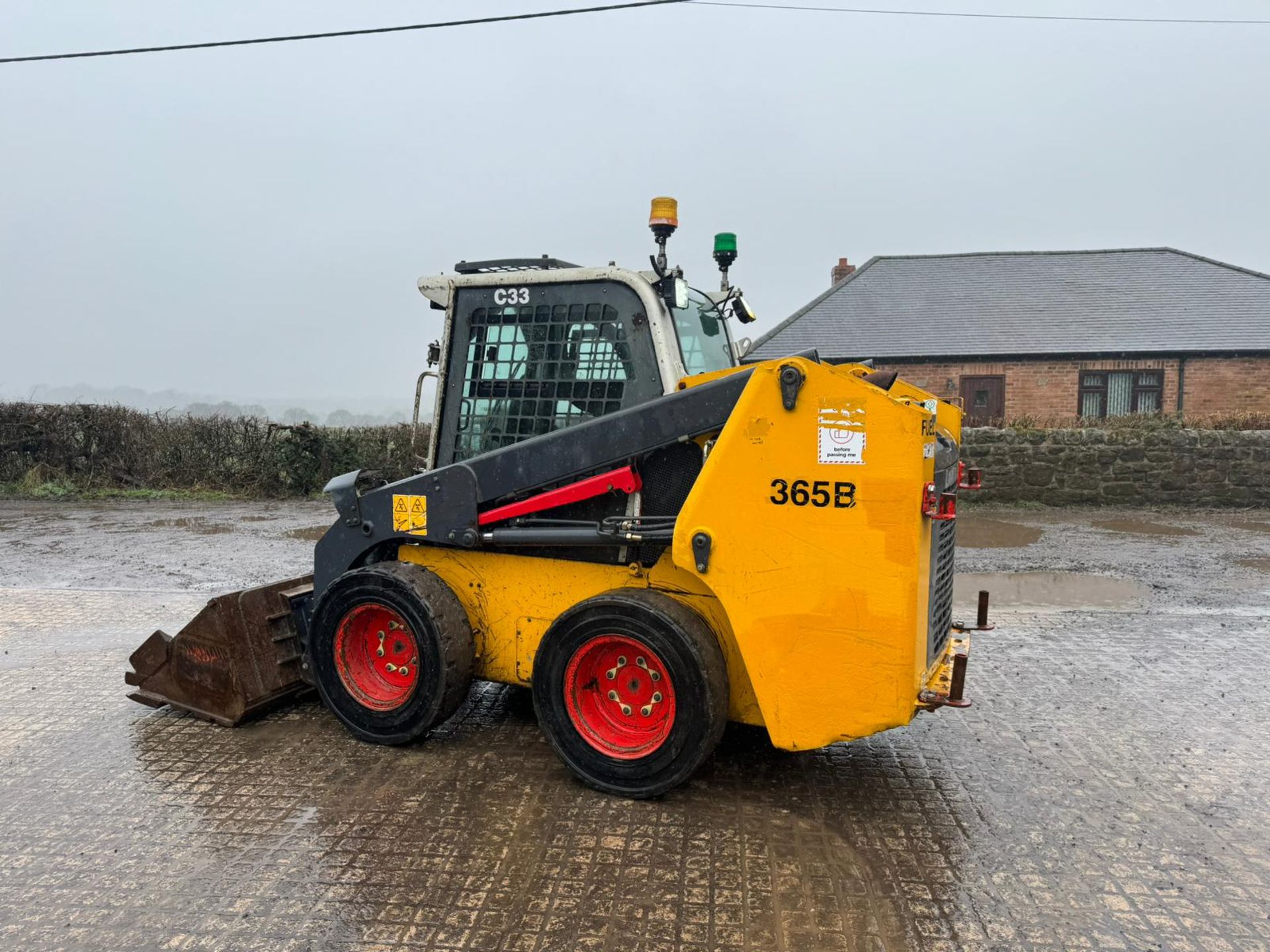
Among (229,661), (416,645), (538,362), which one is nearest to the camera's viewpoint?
(416,645)

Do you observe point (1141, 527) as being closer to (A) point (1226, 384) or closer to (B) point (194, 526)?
(A) point (1226, 384)

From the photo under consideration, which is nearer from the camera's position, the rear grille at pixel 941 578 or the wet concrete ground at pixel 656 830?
the wet concrete ground at pixel 656 830

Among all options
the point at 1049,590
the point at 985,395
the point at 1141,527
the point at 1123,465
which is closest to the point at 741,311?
the point at 1049,590

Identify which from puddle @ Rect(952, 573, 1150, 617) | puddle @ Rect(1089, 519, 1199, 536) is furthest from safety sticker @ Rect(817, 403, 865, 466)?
puddle @ Rect(1089, 519, 1199, 536)

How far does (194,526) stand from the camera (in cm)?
1319

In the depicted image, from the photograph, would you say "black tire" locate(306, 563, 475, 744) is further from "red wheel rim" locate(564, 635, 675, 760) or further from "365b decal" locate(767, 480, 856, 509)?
"365b decal" locate(767, 480, 856, 509)

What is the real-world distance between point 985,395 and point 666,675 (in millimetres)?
19332

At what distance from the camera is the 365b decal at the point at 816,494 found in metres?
3.34

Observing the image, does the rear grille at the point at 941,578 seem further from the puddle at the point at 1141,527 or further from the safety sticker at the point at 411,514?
the puddle at the point at 1141,527

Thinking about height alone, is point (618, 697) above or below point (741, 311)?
below

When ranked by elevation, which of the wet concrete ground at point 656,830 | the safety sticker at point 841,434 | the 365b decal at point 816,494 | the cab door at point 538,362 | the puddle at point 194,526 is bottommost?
the wet concrete ground at point 656,830

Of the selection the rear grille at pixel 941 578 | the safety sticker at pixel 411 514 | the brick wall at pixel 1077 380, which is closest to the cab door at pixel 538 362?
the safety sticker at pixel 411 514

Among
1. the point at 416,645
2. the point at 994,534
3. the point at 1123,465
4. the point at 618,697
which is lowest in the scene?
the point at 618,697

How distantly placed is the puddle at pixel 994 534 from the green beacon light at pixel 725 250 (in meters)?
7.32
